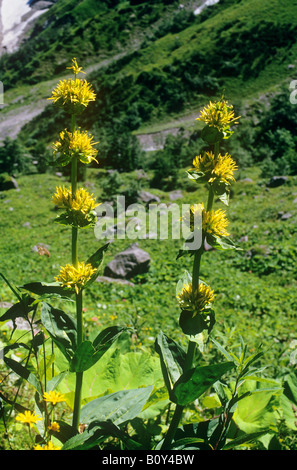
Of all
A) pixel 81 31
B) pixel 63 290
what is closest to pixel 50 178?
pixel 63 290

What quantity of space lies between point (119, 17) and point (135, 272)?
108 m

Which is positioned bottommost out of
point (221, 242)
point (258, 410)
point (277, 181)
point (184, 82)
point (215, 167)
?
point (184, 82)

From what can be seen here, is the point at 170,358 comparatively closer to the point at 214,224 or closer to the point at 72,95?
the point at 214,224

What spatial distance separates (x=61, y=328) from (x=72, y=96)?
4.49 feet

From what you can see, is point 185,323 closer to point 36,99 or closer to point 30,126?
point 30,126

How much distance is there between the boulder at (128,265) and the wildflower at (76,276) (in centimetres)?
750

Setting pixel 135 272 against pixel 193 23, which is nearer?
pixel 135 272

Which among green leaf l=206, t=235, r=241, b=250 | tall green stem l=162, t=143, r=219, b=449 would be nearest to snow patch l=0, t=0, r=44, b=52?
tall green stem l=162, t=143, r=219, b=449

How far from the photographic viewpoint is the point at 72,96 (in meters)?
2.01

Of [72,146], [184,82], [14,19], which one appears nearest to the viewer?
[72,146]

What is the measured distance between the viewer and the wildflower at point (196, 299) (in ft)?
6.48

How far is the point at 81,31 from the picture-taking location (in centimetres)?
9488

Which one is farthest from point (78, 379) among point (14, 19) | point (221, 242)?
point (14, 19)

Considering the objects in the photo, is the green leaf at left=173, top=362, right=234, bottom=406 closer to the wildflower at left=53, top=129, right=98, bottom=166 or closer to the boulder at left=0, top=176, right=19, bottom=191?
the wildflower at left=53, top=129, right=98, bottom=166
